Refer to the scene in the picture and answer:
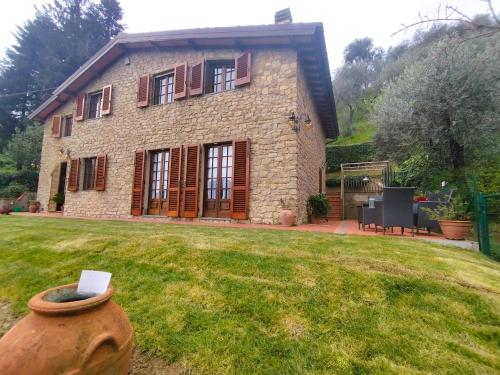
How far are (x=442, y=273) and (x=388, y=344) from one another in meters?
1.46

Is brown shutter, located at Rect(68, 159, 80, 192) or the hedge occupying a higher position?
the hedge

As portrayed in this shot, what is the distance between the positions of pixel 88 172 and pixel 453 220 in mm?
12487

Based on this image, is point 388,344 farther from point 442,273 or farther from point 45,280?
point 45,280

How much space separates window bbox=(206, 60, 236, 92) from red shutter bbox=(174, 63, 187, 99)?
0.84m

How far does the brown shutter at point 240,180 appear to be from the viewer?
7199 millimetres

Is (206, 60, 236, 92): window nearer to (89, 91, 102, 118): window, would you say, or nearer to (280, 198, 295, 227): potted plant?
(280, 198, 295, 227): potted plant

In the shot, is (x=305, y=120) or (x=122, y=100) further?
(x=122, y=100)

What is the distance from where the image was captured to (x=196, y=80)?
8.40 m

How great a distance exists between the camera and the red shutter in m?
8.55

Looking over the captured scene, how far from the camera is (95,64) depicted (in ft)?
33.6

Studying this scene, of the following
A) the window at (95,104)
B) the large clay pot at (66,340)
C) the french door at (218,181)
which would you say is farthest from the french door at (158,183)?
the large clay pot at (66,340)

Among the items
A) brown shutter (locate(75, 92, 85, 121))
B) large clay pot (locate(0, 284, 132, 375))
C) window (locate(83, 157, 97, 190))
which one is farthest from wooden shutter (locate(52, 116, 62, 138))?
large clay pot (locate(0, 284, 132, 375))

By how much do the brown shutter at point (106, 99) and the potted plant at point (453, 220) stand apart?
1128 centimetres

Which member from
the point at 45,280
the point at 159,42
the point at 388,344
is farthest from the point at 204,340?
the point at 159,42
